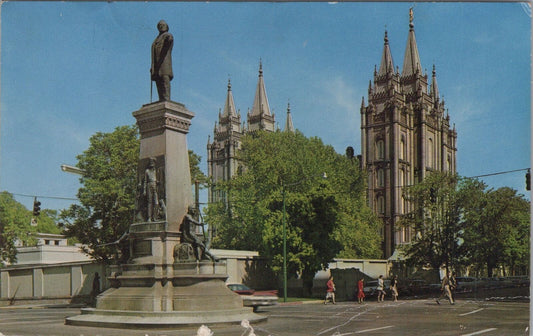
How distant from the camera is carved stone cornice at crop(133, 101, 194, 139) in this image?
634 inches

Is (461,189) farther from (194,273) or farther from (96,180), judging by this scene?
(194,273)

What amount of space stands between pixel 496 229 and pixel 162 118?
18.7 meters

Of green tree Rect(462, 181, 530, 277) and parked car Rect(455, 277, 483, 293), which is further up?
green tree Rect(462, 181, 530, 277)

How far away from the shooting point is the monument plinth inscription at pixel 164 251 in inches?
572

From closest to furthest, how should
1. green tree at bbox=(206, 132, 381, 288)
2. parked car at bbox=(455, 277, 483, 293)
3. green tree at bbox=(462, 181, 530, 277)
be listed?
green tree at bbox=(462, 181, 530, 277)
green tree at bbox=(206, 132, 381, 288)
parked car at bbox=(455, 277, 483, 293)

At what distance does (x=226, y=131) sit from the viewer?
66875mm

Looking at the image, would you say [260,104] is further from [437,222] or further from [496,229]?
[496,229]

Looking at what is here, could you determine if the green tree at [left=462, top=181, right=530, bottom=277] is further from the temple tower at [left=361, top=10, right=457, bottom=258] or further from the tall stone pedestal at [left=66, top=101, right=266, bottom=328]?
the temple tower at [left=361, top=10, right=457, bottom=258]

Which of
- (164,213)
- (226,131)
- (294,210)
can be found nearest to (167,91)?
(164,213)

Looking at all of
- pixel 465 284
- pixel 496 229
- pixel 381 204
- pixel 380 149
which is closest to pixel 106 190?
pixel 496 229

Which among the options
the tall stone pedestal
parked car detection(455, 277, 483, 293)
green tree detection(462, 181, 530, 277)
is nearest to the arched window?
parked car detection(455, 277, 483, 293)

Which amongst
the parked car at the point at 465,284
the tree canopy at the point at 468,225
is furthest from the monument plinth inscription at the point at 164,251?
the parked car at the point at 465,284

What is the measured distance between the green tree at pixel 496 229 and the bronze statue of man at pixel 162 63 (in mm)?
11706

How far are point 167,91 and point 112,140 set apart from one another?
1707 cm
